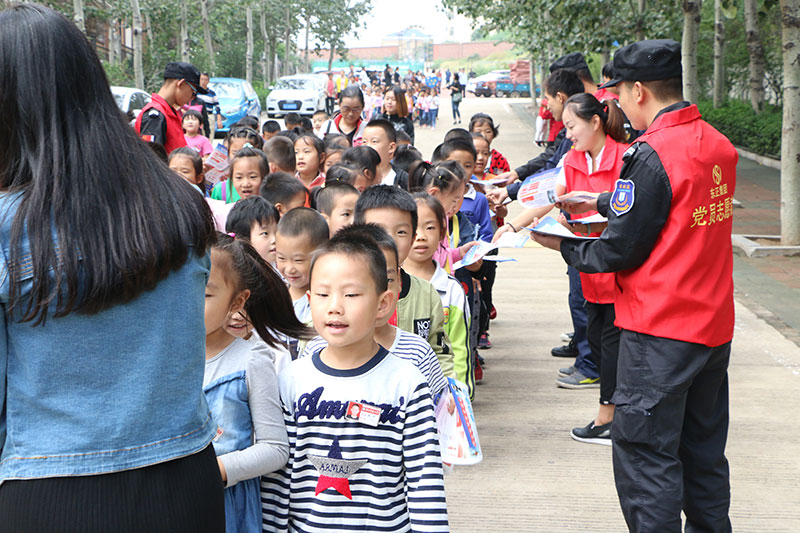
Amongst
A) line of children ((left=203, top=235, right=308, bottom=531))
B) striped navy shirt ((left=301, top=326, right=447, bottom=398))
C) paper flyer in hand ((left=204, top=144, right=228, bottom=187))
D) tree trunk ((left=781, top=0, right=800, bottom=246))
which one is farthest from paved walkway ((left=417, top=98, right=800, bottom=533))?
tree trunk ((left=781, top=0, right=800, bottom=246))

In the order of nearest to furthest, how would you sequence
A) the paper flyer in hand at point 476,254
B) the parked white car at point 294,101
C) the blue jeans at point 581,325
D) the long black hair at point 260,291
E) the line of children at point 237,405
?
the line of children at point 237,405 → the long black hair at point 260,291 → the paper flyer in hand at point 476,254 → the blue jeans at point 581,325 → the parked white car at point 294,101

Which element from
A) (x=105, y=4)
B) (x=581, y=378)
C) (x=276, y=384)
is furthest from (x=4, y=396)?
(x=105, y=4)

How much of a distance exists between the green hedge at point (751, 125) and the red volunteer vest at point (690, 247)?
17387mm

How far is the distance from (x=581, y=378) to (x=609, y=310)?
1480 millimetres

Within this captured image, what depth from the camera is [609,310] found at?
15.4 ft

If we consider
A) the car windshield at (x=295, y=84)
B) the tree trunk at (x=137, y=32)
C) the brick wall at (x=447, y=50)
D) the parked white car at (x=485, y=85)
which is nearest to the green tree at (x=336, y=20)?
the parked white car at (x=485, y=85)

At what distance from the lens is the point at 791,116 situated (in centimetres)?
1004

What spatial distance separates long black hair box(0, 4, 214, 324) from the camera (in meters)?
1.64

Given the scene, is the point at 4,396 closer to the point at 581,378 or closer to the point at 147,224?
the point at 147,224

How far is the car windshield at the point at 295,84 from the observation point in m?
33.6

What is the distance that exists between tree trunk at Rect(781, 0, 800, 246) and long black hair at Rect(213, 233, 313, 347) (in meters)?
8.55

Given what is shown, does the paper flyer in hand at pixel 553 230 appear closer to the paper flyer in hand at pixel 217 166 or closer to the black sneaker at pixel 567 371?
the black sneaker at pixel 567 371

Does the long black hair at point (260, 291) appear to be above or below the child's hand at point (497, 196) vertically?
below

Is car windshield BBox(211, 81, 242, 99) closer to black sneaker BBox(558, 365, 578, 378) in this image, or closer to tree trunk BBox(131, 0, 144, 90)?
tree trunk BBox(131, 0, 144, 90)
